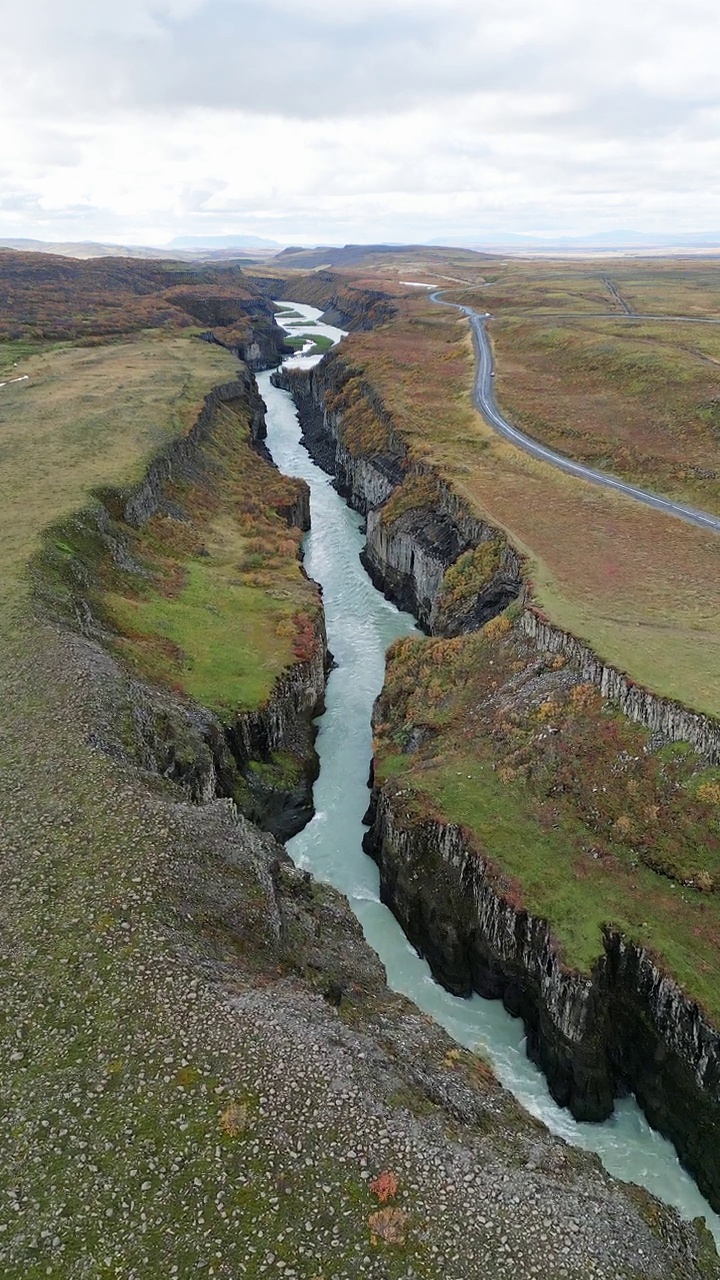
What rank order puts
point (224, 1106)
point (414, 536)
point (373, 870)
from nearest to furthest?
point (224, 1106)
point (373, 870)
point (414, 536)

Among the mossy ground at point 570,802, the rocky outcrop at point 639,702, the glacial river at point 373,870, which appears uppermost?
the rocky outcrop at point 639,702

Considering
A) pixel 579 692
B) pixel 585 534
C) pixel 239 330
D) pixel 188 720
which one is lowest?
pixel 188 720

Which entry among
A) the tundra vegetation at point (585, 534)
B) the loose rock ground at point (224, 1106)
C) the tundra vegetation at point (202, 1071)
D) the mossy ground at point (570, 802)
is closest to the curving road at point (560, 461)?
the tundra vegetation at point (585, 534)

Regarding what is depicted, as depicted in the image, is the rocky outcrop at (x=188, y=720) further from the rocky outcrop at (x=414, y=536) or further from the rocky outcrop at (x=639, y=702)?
the rocky outcrop at (x=639, y=702)

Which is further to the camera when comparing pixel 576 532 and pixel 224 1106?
pixel 576 532

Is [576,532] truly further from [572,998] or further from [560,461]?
→ [572,998]

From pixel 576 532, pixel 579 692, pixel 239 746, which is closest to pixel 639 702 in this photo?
pixel 579 692

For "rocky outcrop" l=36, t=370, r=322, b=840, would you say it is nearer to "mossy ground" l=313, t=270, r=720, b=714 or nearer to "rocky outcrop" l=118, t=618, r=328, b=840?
"rocky outcrop" l=118, t=618, r=328, b=840

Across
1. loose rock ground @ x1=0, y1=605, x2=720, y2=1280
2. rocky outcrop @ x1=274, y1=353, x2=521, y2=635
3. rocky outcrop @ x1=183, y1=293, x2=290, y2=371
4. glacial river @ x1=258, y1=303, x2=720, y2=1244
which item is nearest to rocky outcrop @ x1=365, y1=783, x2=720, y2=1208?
glacial river @ x1=258, y1=303, x2=720, y2=1244
